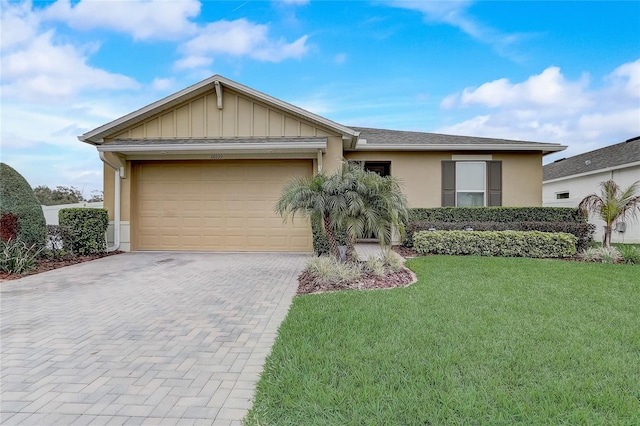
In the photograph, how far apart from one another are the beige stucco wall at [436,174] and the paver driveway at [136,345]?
6496mm

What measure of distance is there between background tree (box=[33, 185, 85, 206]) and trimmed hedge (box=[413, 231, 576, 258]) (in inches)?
1061

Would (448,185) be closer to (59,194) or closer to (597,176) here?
(597,176)

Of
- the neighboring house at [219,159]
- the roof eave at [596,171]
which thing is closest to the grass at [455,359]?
the neighboring house at [219,159]

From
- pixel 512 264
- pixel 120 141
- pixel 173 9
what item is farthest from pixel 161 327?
pixel 173 9

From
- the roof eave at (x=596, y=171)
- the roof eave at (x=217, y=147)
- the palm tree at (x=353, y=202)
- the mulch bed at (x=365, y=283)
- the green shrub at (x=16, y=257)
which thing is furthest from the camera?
the roof eave at (x=596, y=171)

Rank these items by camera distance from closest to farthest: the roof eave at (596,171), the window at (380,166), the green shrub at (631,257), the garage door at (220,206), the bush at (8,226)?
the bush at (8,226), the green shrub at (631,257), the garage door at (220,206), the window at (380,166), the roof eave at (596,171)

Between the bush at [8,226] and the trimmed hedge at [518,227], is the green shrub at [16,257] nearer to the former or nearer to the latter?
the bush at [8,226]

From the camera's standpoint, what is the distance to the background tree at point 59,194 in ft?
82.4

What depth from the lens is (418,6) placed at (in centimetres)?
1073

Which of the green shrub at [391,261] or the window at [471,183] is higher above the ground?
the window at [471,183]

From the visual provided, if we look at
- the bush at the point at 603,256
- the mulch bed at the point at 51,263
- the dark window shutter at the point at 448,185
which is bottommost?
the mulch bed at the point at 51,263

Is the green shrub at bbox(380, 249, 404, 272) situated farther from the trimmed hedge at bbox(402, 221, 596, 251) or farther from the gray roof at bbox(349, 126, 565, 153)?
the gray roof at bbox(349, 126, 565, 153)

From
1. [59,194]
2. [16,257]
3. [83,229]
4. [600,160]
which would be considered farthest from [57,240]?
[600,160]

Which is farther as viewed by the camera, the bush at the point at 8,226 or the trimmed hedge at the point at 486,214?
the trimmed hedge at the point at 486,214
